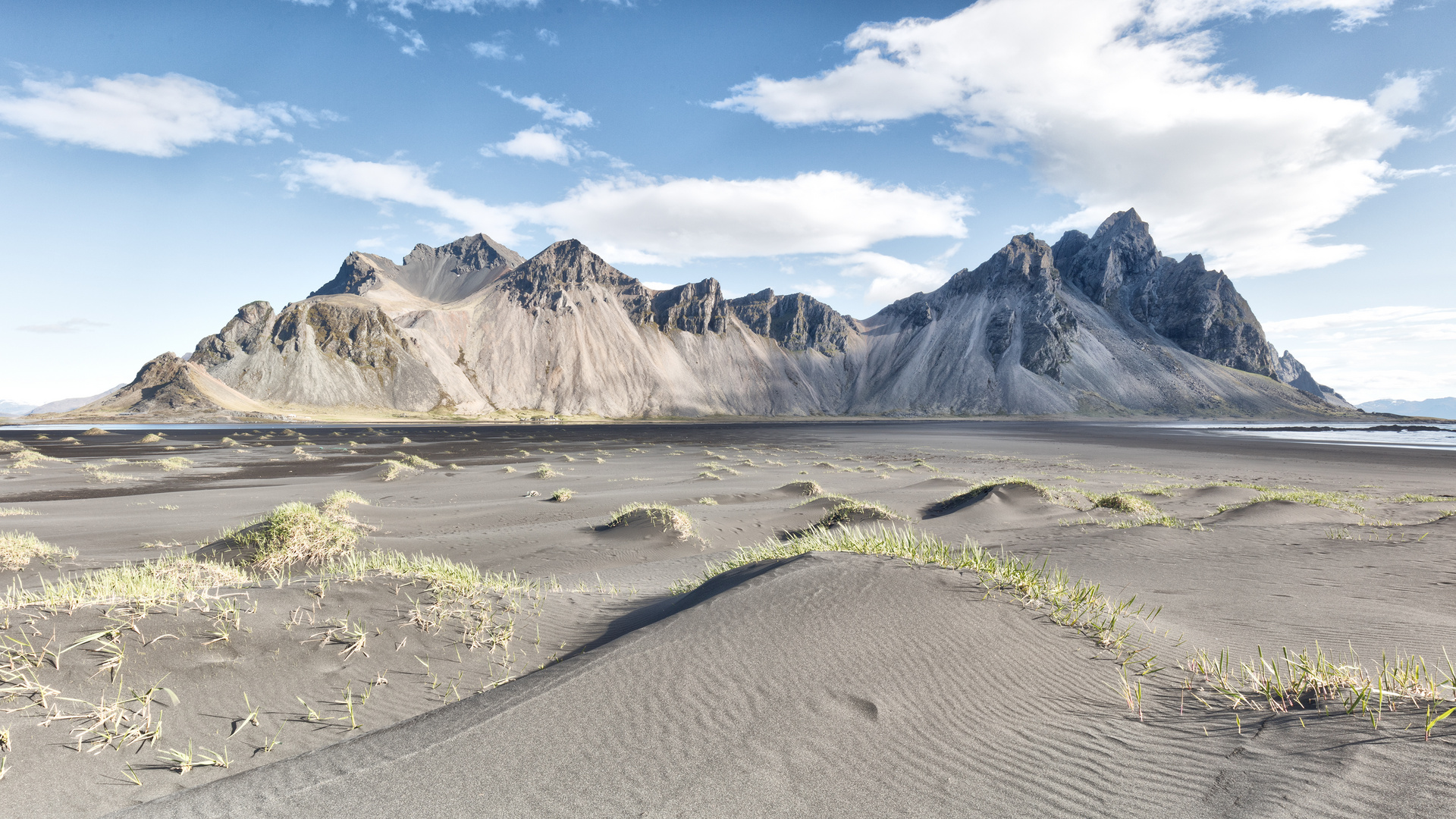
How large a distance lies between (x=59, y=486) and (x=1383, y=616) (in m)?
36.6

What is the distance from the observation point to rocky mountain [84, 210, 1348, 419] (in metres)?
120

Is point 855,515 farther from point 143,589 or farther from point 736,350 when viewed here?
point 736,350

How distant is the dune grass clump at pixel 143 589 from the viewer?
465cm

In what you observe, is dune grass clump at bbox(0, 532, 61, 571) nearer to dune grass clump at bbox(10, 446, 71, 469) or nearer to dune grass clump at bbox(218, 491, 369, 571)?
dune grass clump at bbox(218, 491, 369, 571)

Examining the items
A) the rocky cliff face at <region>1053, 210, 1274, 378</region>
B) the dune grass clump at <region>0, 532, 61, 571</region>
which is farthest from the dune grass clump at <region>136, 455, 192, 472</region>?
the rocky cliff face at <region>1053, 210, 1274, 378</region>

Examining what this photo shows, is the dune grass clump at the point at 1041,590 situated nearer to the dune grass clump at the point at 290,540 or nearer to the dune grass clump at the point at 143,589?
the dune grass clump at the point at 143,589

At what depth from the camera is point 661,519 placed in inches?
553

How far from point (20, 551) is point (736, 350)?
6886 inches

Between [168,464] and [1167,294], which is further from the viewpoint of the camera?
[1167,294]

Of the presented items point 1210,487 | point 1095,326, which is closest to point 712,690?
point 1210,487

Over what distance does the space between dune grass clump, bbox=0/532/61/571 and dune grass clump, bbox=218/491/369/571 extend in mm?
2883

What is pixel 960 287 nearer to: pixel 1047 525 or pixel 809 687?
pixel 1047 525

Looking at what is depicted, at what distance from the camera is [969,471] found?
3206cm

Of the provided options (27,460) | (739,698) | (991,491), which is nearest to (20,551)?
(739,698)
